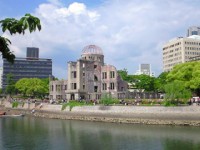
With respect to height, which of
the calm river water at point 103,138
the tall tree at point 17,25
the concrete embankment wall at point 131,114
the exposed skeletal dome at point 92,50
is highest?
the exposed skeletal dome at point 92,50

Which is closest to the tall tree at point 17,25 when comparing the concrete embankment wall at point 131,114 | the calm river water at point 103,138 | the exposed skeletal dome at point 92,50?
the calm river water at point 103,138

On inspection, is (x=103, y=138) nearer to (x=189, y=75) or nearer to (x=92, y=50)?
(x=189, y=75)

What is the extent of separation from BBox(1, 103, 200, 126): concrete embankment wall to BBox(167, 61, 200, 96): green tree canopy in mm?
14207

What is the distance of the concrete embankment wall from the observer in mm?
75312

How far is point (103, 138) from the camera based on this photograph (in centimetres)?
6100

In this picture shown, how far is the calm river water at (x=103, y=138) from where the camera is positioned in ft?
172

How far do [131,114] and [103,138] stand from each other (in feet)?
85.5

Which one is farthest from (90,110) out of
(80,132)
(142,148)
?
(142,148)

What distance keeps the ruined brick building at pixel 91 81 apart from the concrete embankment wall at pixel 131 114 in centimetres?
1860

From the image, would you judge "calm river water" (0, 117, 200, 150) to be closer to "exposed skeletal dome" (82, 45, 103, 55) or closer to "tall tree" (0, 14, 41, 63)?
"tall tree" (0, 14, 41, 63)

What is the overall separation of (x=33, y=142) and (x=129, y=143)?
16.8m

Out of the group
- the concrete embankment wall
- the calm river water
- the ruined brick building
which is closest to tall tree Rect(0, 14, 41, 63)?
the calm river water

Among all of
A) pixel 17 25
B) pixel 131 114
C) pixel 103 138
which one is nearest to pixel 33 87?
pixel 131 114

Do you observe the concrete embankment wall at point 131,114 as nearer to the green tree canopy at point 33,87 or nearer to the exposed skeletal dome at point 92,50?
the exposed skeletal dome at point 92,50
